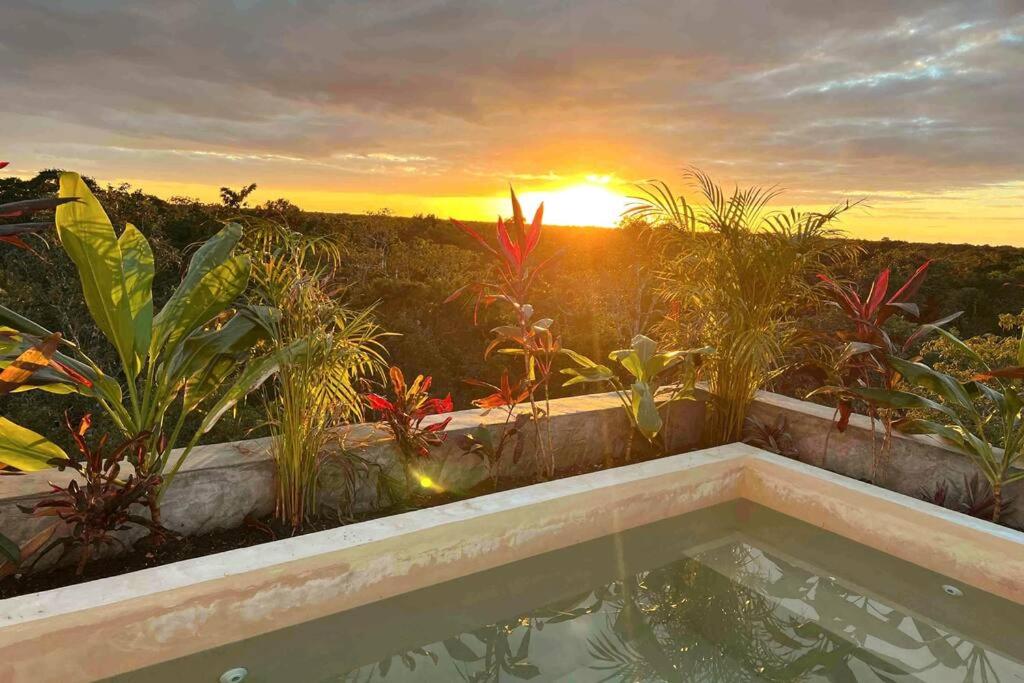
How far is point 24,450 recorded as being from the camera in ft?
5.80

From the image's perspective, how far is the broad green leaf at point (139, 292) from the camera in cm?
193

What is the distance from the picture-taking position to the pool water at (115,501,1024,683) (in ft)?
5.35

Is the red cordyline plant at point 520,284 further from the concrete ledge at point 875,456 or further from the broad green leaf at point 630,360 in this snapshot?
the concrete ledge at point 875,456

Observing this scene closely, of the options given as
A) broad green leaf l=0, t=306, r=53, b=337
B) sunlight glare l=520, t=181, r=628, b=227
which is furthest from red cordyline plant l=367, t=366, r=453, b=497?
broad green leaf l=0, t=306, r=53, b=337

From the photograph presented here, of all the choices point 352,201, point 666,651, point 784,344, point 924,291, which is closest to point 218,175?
point 352,201

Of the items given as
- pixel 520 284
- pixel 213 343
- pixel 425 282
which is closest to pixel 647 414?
pixel 520 284

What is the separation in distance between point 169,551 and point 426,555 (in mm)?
762

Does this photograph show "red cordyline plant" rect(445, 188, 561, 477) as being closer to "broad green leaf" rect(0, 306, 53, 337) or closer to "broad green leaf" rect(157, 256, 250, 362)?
"broad green leaf" rect(157, 256, 250, 362)

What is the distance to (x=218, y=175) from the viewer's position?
560cm

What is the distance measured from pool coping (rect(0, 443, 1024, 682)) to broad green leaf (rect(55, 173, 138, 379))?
2.41 ft

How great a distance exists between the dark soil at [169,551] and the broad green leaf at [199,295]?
581 mm

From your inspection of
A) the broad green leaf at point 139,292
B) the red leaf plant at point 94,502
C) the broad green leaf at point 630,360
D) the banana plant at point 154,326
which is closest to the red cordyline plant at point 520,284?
the broad green leaf at point 630,360

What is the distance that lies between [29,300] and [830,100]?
6415 millimetres

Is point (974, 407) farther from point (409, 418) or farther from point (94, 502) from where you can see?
point (94, 502)
